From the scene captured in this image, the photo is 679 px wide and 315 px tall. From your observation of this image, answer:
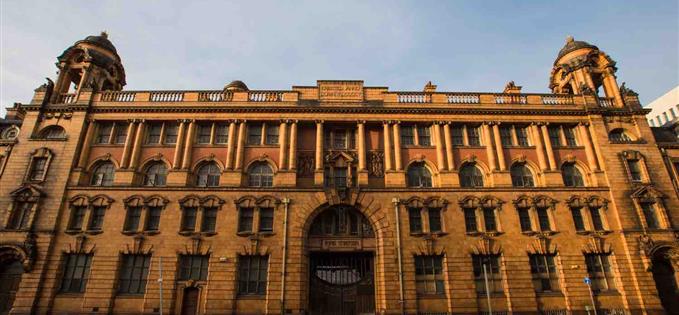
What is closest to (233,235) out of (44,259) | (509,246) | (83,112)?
(44,259)

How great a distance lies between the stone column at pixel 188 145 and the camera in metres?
28.8

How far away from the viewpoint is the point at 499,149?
1191 inches

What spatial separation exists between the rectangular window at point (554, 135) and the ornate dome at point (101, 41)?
41.0 meters

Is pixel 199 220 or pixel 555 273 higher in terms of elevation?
pixel 199 220

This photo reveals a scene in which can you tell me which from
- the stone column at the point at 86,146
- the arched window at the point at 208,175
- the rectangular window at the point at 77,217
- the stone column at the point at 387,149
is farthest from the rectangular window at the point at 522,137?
the rectangular window at the point at 77,217

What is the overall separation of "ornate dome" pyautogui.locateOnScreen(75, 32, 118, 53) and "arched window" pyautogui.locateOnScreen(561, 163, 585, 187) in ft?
138

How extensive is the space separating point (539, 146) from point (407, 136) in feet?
36.3

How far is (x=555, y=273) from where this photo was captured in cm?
2655

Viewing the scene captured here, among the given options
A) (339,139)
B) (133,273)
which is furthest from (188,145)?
(339,139)

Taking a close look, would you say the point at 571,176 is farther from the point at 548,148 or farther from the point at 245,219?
the point at 245,219

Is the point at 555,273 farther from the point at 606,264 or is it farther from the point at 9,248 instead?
the point at 9,248

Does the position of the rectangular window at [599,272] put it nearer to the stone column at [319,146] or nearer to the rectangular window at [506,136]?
the rectangular window at [506,136]

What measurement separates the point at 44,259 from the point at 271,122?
18.7 m

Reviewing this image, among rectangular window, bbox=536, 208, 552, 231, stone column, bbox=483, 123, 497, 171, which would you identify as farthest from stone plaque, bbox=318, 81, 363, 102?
rectangular window, bbox=536, 208, 552, 231
